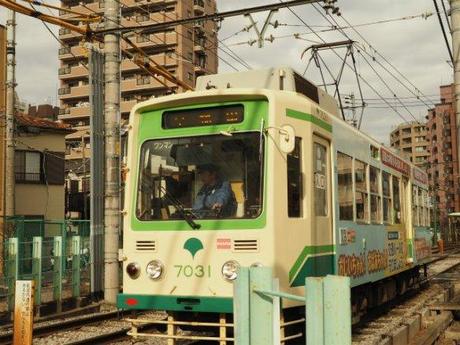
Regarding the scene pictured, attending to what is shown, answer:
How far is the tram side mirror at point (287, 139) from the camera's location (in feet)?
21.3

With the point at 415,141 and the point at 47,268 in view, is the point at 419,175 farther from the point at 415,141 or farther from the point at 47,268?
the point at 415,141

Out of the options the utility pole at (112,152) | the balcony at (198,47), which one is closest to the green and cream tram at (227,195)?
the utility pole at (112,152)

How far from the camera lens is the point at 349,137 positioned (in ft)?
28.2

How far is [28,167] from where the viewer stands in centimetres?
2778

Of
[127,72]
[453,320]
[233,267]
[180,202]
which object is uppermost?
[127,72]

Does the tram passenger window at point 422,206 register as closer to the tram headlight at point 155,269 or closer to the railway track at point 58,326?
the railway track at point 58,326

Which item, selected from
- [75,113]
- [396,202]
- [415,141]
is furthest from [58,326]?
[415,141]

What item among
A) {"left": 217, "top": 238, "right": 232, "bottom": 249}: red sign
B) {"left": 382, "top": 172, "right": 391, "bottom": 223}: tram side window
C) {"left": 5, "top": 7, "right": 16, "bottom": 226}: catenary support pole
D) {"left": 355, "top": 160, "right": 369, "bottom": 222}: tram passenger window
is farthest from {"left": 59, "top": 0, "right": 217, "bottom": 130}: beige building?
{"left": 217, "top": 238, "right": 232, "bottom": 249}: red sign

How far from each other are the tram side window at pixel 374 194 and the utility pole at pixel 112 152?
5376mm

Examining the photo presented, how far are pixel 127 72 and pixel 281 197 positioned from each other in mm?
57630

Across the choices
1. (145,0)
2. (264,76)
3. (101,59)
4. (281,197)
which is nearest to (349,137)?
→ (264,76)

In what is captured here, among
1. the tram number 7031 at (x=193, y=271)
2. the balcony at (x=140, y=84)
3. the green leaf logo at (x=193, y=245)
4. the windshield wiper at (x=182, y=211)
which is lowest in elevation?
the tram number 7031 at (x=193, y=271)

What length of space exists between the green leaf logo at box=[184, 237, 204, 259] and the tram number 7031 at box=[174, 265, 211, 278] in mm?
143

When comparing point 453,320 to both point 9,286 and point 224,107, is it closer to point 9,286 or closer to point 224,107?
point 224,107
